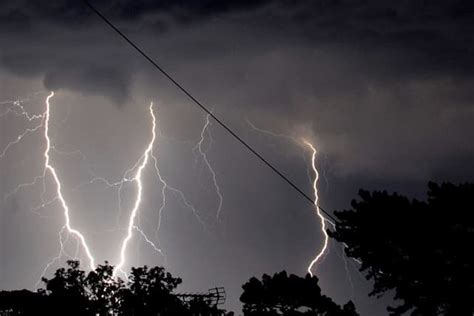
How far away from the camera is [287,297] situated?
18047 millimetres

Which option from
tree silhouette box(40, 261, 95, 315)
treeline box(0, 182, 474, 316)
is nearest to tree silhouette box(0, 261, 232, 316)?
tree silhouette box(40, 261, 95, 315)

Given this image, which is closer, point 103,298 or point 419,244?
point 419,244

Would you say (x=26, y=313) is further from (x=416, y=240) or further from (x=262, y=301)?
(x=416, y=240)

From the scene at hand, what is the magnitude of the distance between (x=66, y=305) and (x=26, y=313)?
73.4 inches

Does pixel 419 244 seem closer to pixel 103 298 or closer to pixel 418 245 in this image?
pixel 418 245

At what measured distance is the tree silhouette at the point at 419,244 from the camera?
1098 cm

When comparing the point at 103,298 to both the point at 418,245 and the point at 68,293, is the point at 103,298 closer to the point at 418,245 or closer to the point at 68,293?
the point at 68,293

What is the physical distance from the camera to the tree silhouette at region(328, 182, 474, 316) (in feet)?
36.0

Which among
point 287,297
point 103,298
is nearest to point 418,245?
point 287,297

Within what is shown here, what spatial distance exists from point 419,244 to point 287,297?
25.0ft

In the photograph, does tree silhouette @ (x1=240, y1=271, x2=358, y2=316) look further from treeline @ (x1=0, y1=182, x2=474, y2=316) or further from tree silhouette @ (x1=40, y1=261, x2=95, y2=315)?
tree silhouette @ (x1=40, y1=261, x2=95, y2=315)

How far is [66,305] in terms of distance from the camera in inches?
808

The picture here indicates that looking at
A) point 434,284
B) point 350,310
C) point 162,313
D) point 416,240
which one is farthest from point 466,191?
point 162,313

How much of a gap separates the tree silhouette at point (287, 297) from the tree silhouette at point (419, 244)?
5014 millimetres
